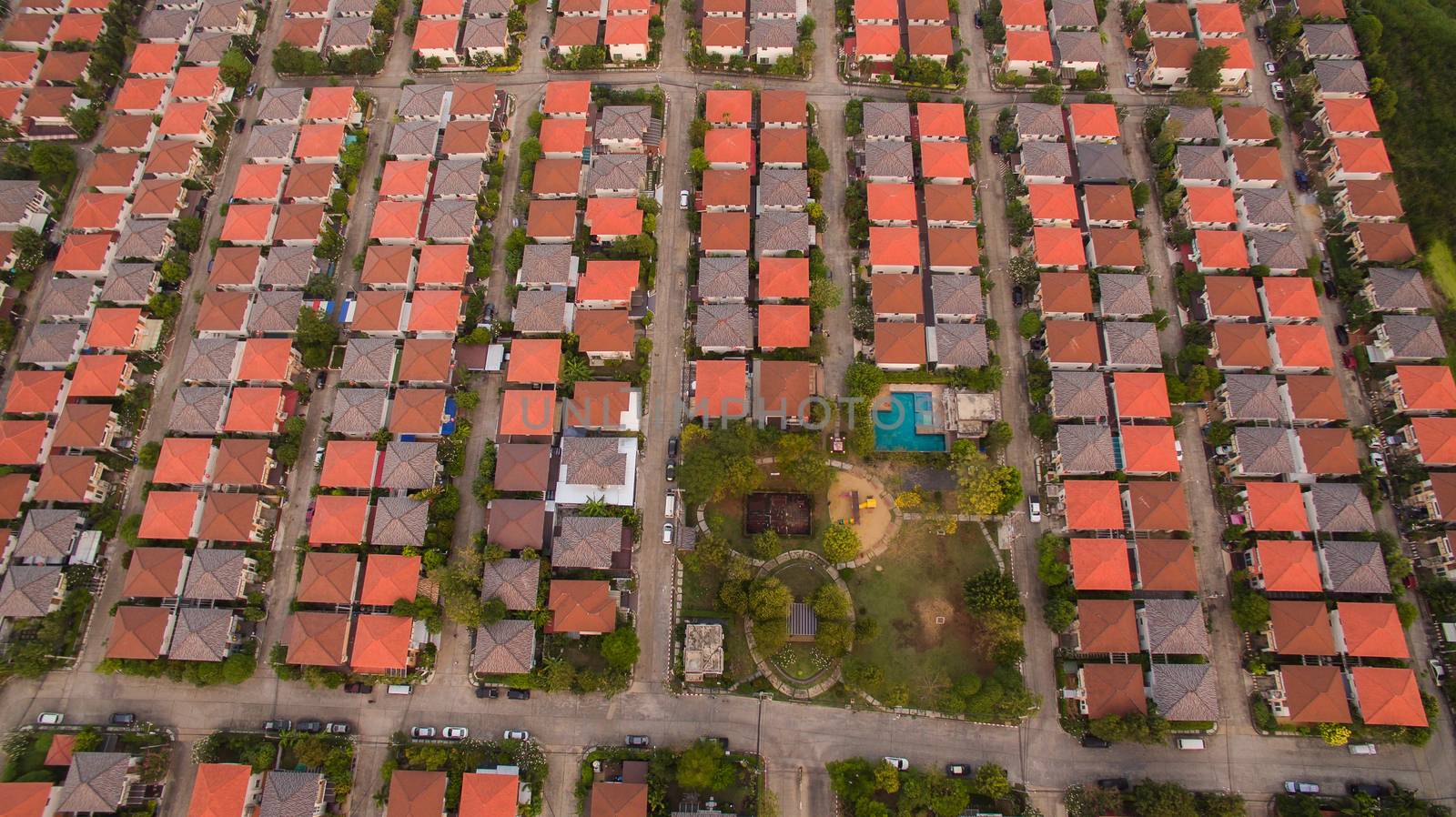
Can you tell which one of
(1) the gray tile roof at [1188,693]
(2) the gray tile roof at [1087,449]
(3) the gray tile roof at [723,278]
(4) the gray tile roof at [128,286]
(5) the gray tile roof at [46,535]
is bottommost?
(1) the gray tile roof at [1188,693]

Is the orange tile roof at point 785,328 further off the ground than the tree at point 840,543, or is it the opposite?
the orange tile roof at point 785,328

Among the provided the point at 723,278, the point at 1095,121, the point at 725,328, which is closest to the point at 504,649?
the point at 725,328

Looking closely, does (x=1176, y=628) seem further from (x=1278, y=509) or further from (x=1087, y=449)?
(x=1087, y=449)

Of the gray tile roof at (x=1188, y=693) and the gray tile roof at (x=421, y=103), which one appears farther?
the gray tile roof at (x=421, y=103)

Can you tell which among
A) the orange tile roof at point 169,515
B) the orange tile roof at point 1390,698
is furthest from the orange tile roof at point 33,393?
the orange tile roof at point 1390,698

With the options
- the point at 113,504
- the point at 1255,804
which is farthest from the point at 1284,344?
the point at 113,504

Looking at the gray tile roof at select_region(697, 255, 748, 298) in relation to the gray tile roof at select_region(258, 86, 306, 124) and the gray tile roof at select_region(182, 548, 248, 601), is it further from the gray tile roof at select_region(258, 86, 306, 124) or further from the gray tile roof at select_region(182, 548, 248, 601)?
the gray tile roof at select_region(182, 548, 248, 601)

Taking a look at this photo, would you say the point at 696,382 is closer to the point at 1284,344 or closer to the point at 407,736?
the point at 407,736

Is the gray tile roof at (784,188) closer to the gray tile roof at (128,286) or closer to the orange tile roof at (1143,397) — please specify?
the orange tile roof at (1143,397)
